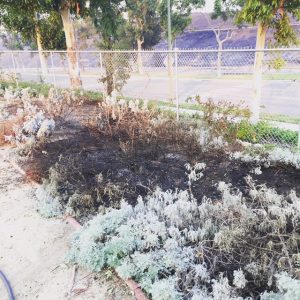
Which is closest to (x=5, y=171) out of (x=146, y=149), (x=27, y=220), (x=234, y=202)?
(x=27, y=220)

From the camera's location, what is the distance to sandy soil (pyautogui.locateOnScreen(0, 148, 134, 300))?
3193mm

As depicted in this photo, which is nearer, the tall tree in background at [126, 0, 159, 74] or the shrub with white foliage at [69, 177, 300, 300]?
the shrub with white foliage at [69, 177, 300, 300]

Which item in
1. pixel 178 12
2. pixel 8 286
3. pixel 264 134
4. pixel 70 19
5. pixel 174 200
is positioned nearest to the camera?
pixel 8 286

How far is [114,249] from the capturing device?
3.40 meters

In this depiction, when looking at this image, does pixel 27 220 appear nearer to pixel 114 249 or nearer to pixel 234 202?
pixel 114 249

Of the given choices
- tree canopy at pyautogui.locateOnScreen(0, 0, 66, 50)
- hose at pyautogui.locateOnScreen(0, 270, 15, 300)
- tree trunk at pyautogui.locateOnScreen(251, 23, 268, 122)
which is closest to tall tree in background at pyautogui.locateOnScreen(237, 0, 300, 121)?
tree trunk at pyautogui.locateOnScreen(251, 23, 268, 122)

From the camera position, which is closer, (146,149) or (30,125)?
(146,149)

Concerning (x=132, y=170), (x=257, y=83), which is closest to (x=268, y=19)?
(x=257, y=83)

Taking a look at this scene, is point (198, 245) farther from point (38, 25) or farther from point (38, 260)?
point (38, 25)

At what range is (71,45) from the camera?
13625 millimetres

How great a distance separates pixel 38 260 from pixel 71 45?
37.6 ft

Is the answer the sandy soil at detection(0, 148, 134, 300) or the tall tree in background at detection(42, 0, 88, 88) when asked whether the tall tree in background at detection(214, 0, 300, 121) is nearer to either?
the sandy soil at detection(0, 148, 134, 300)

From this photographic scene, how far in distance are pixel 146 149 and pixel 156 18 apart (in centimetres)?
2650

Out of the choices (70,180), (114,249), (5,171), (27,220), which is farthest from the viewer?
(5,171)
